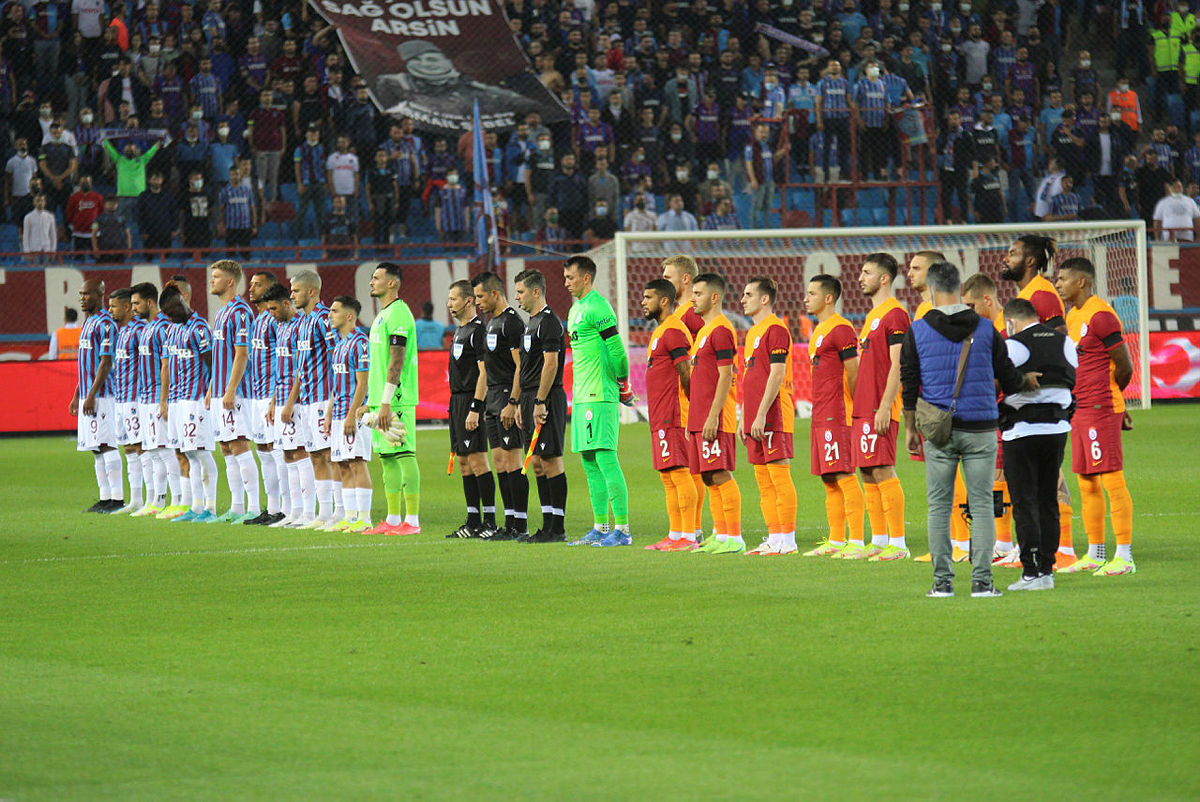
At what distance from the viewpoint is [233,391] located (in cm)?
1424

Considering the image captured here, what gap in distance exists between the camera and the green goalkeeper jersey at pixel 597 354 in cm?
1210

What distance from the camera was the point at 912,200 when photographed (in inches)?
1214

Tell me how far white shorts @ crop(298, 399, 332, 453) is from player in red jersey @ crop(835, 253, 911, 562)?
474cm

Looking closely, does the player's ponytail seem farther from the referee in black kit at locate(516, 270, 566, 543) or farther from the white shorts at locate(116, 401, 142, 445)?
the white shorts at locate(116, 401, 142, 445)

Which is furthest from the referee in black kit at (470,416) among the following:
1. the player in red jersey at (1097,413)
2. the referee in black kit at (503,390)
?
the player in red jersey at (1097,413)

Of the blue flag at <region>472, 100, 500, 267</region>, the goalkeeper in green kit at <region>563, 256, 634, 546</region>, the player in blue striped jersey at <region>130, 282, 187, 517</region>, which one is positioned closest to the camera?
the goalkeeper in green kit at <region>563, 256, 634, 546</region>

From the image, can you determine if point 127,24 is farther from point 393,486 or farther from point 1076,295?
point 1076,295

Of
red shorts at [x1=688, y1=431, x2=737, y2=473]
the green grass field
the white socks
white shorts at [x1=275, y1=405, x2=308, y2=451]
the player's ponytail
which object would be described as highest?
the player's ponytail

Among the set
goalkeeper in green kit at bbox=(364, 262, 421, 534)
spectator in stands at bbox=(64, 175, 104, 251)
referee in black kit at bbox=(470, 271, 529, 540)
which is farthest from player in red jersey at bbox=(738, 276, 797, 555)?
spectator in stands at bbox=(64, 175, 104, 251)

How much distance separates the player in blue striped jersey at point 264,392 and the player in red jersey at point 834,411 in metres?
5.10

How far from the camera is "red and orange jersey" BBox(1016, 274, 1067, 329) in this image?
976 cm

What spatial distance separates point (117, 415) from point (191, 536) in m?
2.69

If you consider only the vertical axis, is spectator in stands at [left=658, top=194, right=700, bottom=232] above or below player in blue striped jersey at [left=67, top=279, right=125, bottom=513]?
above

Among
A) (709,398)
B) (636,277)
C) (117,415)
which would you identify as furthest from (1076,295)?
(636,277)
